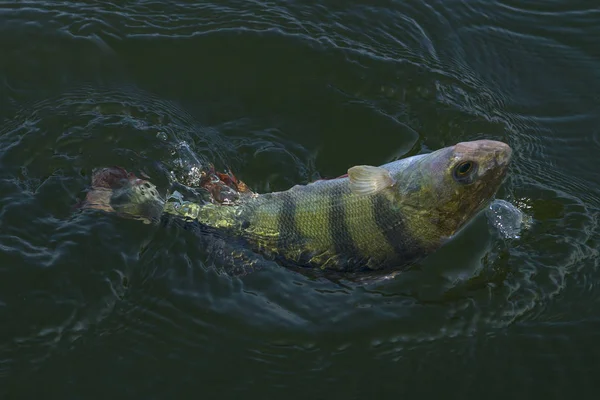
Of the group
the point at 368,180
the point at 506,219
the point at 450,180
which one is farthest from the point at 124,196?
the point at 506,219

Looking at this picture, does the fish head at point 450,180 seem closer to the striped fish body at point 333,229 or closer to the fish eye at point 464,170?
the fish eye at point 464,170

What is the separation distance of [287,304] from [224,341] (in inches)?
23.5

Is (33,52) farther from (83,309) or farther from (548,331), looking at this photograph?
(548,331)

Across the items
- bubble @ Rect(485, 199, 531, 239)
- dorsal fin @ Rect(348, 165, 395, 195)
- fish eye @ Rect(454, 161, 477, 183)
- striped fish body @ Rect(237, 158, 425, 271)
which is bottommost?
bubble @ Rect(485, 199, 531, 239)

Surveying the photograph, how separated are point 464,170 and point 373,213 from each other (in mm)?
752

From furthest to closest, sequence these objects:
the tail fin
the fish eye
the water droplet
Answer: the water droplet, the tail fin, the fish eye

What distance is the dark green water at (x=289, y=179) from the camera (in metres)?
5.91

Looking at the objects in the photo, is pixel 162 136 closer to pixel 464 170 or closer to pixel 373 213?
pixel 373 213

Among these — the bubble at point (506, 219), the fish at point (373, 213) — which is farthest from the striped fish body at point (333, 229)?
the bubble at point (506, 219)

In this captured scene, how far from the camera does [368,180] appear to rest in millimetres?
5645

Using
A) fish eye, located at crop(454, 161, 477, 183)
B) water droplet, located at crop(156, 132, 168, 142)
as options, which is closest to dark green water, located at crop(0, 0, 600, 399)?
water droplet, located at crop(156, 132, 168, 142)

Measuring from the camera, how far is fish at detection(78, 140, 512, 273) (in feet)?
18.6

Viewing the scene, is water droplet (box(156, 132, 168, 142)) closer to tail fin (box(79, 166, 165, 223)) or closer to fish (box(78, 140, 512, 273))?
tail fin (box(79, 166, 165, 223))

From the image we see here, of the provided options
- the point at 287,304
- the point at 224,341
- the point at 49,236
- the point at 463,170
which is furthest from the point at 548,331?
the point at 49,236
